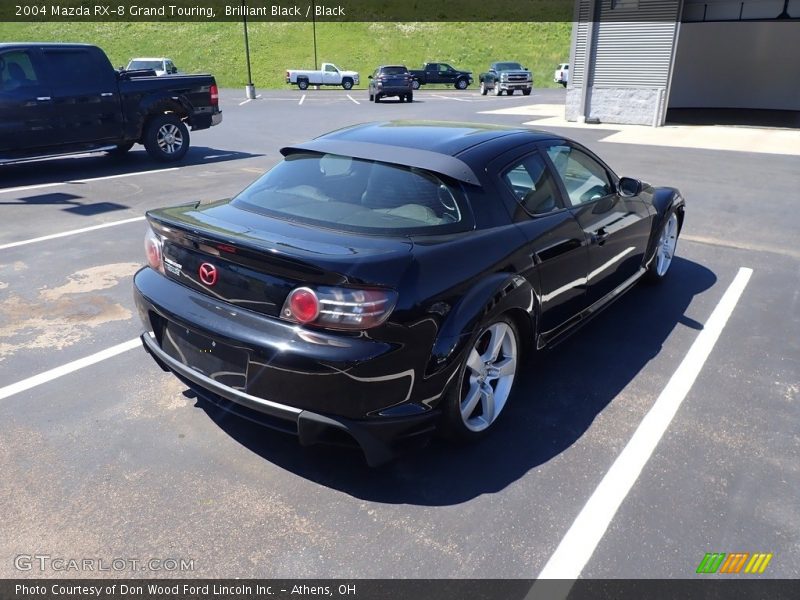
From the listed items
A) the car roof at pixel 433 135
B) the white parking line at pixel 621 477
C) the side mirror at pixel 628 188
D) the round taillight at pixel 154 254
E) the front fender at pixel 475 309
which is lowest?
the white parking line at pixel 621 477

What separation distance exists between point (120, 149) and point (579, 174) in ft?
33.6

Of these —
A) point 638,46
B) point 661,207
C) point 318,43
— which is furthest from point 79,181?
point 318,43

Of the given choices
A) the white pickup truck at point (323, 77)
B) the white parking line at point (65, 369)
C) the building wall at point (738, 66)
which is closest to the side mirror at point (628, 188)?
the white parking line at point (65, 369)

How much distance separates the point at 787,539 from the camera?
267cm

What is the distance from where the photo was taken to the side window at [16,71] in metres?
9.46

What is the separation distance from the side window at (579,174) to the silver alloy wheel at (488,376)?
121 centimetres

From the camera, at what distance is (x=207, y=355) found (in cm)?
292

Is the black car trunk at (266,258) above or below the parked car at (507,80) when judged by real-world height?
above

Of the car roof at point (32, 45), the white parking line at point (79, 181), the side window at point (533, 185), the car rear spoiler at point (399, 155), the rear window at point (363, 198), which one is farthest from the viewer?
the car roof at point (32, 45)

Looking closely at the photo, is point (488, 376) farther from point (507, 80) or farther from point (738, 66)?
point (507, 80)

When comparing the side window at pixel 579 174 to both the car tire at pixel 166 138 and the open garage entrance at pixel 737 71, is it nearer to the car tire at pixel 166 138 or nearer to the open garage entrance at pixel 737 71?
the car tire at pixel 166 138

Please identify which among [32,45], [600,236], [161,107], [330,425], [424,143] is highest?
[32,45]

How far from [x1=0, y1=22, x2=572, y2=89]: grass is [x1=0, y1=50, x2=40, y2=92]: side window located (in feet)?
139

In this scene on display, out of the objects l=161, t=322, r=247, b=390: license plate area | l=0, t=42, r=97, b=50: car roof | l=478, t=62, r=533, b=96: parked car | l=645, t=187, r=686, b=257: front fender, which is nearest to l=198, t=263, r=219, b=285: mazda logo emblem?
l=161, t=322, r=247, b=390: license plate area
